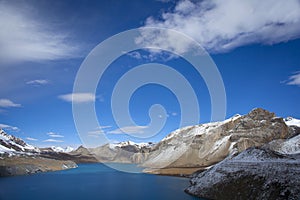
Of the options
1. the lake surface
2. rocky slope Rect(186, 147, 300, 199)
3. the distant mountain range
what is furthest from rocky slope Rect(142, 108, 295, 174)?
rocky slope Rect(186, 147, 300, 199)

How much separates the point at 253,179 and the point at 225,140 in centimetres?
11768

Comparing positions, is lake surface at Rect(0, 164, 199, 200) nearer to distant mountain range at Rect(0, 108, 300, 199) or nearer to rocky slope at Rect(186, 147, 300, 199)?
rocky slope at Rect(186, 147, 300, 199)

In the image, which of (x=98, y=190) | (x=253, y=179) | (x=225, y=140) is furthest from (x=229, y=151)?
(x=253, y=179)

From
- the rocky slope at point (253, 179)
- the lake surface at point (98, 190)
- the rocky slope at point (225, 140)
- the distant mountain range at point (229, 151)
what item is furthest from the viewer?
the rocky slope at point (225, 140)

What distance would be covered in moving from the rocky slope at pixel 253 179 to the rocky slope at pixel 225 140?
81.2 m

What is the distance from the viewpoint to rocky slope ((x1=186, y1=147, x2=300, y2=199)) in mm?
45625

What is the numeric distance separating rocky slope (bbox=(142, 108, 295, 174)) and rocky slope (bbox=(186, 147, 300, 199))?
81221 mm

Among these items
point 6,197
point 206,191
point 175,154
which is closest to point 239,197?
point 206,191

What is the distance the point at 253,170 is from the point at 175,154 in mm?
133737

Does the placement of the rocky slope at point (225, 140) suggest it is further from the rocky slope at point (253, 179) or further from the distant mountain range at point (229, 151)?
the rocky slope at point (253, 179)

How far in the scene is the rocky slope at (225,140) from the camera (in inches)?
6078

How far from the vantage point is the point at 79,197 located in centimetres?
6425

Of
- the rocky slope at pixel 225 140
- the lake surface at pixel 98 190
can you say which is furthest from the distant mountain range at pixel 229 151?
the lake surface at pixel 98 190

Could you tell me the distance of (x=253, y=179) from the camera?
52.4 m
